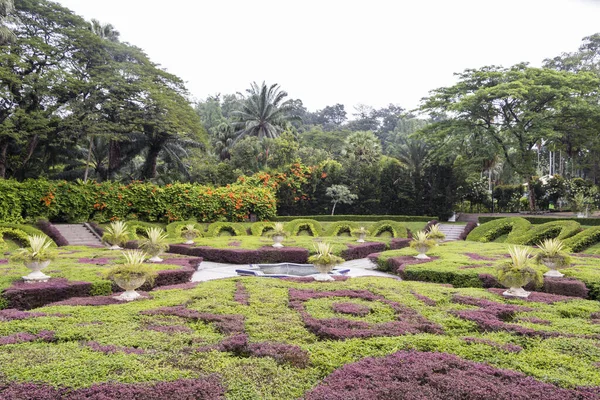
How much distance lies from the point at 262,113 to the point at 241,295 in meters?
32.4

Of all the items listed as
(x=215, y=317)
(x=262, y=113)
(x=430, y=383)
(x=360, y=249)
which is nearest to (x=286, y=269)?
(x=360, y=249)

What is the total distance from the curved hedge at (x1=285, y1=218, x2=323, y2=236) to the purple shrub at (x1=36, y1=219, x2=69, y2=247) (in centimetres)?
881

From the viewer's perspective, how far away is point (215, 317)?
5.63 meters

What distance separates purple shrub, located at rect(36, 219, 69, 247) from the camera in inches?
598

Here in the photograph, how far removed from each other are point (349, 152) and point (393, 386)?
1199 inches

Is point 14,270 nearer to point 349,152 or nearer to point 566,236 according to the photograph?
point 566,236

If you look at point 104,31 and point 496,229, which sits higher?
point 104,31

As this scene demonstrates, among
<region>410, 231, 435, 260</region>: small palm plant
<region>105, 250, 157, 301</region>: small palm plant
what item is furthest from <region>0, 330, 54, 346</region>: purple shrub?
<region>410, 231, 435, 260</region>: small palm plant

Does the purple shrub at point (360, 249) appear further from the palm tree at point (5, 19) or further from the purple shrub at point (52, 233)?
the palm tree at point (5, 19)

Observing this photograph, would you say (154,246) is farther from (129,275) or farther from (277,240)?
(277,240)

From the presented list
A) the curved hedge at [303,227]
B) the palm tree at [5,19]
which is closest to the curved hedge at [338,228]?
the curved hedge at [303,227]

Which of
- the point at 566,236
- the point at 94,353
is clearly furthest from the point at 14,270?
the point at 566,236

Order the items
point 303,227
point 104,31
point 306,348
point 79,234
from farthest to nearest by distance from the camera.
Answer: point 104,31 < point 303,227 < point 79,234 < point 306,348

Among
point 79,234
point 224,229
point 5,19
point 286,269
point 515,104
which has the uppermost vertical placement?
point 5,19
